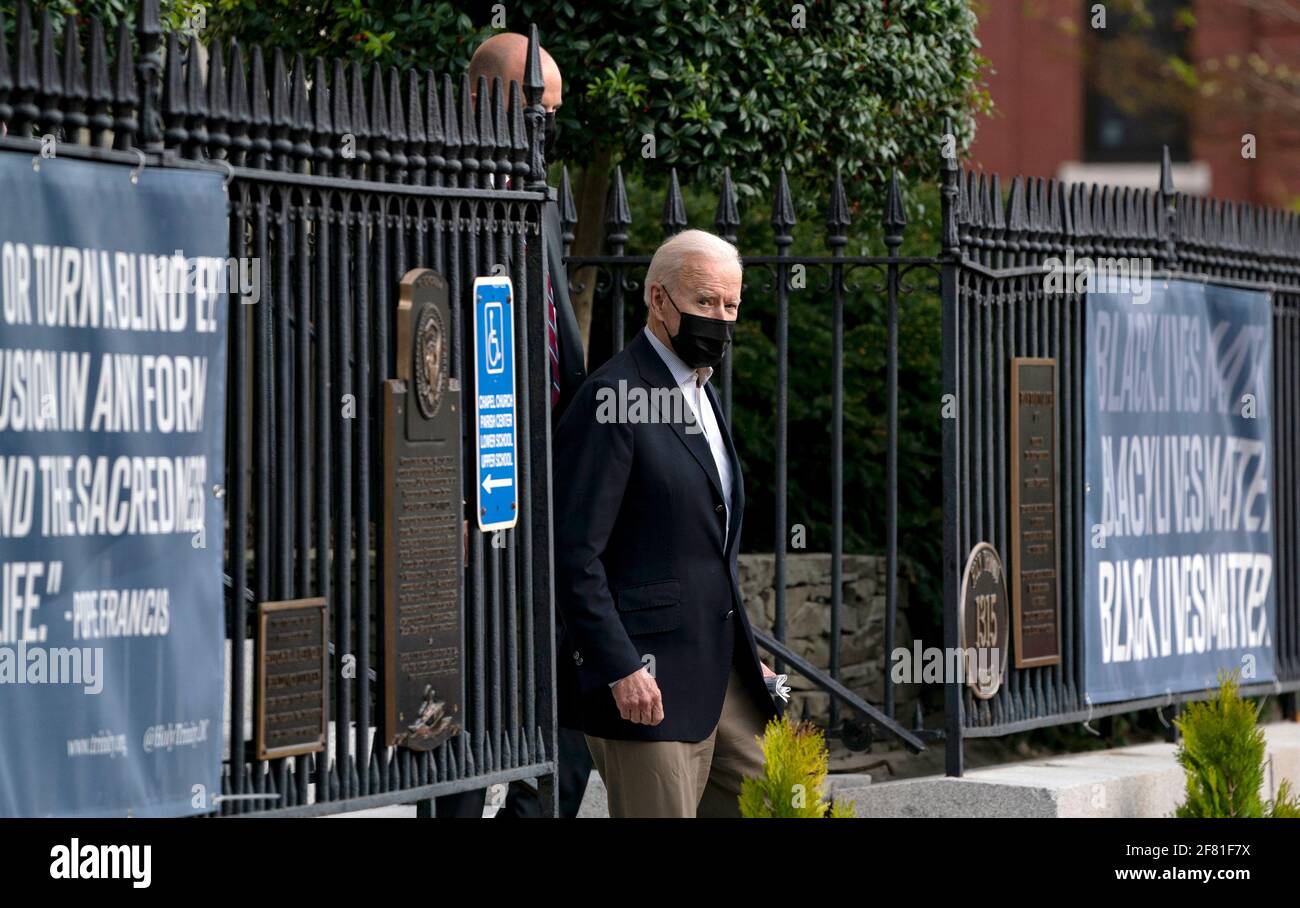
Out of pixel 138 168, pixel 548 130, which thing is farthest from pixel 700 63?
pixel 138 168

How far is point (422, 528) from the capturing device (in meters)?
5.79

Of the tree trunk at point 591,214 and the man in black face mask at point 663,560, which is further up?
the tree trunk at point 591,214

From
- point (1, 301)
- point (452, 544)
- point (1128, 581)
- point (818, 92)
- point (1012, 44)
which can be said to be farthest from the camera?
point (1012, 44)

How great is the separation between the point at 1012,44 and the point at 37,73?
70.5 ft

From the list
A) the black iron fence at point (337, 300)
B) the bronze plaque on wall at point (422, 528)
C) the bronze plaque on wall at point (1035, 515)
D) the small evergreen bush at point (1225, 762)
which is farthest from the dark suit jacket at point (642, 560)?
the bronze plaque on wall at point (1035, 515)

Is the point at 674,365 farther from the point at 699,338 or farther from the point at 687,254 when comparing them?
the point at 687,254

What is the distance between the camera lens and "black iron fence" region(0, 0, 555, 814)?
511 centimetres

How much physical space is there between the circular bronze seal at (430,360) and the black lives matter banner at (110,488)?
0.71m

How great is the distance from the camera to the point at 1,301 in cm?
466

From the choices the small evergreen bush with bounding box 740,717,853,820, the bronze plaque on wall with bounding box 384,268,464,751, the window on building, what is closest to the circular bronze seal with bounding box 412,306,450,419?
the bronze plaque on wall with bounding box 384,268,464,751

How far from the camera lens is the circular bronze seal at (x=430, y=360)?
5762 millimetres

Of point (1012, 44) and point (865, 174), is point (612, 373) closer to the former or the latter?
point (865, 174)

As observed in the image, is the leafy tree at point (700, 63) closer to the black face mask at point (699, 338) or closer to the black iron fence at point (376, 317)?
the black iron fence at point (376, 317)

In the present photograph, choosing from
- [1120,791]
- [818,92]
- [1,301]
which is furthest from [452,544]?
[818,92]
